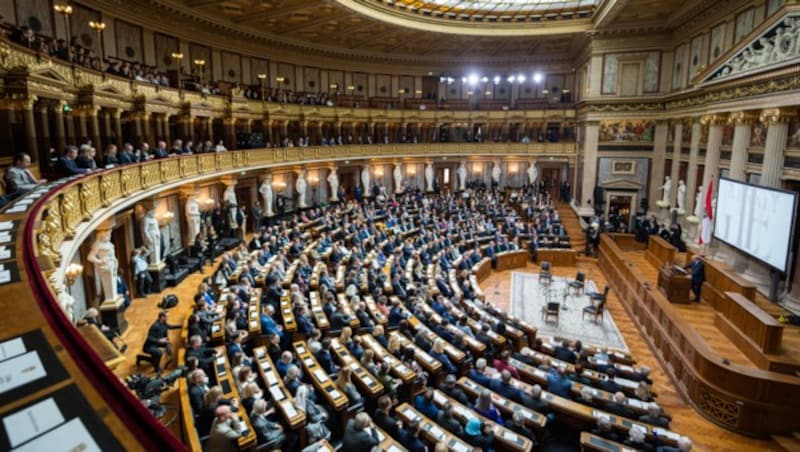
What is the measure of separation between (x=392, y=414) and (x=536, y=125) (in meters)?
31.3

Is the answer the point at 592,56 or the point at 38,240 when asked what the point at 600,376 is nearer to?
the point at 38,240

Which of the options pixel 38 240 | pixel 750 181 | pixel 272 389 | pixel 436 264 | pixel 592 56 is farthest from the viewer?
pixel 592 56

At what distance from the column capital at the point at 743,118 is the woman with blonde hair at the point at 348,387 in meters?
15.1

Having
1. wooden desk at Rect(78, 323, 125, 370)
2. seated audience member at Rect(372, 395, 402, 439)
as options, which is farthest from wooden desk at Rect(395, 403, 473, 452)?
wooden desk at Rect(78, 323, 125, 370)

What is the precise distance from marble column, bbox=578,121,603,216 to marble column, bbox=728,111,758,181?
10.7 metres

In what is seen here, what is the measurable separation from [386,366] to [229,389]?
289 cm

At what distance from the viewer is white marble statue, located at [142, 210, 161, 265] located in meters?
13.3

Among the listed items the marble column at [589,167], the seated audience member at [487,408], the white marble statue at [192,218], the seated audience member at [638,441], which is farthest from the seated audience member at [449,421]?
the marble column at [589,167]

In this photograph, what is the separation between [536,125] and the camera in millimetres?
35656

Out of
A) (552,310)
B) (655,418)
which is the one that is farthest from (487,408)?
(552,310)

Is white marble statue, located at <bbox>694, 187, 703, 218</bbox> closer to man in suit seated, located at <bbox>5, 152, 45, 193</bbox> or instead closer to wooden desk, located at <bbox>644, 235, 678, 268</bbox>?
wooden desk, located at <bbox>644, 235, 678, 268</bbox>

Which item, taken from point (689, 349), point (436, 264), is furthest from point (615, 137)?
point (689, 349)

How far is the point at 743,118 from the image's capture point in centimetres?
1494

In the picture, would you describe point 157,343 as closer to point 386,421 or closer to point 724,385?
point 386,421
